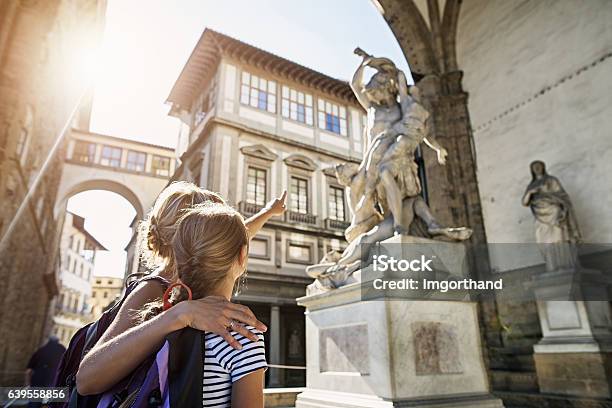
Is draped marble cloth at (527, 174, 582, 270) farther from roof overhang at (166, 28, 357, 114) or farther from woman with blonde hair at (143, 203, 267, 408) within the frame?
roof overhang at (166, 28, 357, 114)

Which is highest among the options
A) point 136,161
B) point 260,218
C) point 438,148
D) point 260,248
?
point 136,161

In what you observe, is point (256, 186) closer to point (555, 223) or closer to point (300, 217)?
point (300, 217)

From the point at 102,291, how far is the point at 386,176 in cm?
6506

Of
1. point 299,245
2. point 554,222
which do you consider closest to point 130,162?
point 299,245

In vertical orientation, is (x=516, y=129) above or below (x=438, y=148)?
above

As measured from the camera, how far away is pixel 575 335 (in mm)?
5227

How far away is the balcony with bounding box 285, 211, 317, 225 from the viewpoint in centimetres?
1769

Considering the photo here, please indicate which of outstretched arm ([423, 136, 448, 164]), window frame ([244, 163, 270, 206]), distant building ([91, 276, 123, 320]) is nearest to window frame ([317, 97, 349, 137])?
window frame ([244, 163, 270, 206])

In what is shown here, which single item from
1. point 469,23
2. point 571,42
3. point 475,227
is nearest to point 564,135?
point 571,42

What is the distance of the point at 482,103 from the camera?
881 centimetres

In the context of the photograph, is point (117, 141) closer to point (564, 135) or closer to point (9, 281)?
point (9, 281)

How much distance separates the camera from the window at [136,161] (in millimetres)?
24875

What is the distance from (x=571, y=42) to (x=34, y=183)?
1485 cm

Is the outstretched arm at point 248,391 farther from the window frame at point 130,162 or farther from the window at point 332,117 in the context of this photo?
the window frame at point 130,162
